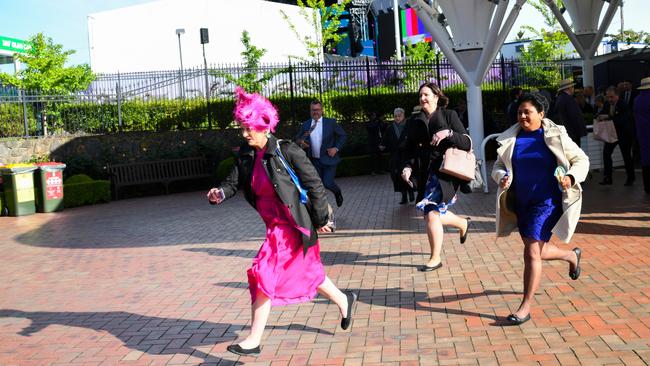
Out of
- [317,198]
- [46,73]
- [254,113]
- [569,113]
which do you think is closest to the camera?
[254,113]

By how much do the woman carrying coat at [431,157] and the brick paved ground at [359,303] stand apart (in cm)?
53

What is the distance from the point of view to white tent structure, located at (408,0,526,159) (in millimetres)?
15406

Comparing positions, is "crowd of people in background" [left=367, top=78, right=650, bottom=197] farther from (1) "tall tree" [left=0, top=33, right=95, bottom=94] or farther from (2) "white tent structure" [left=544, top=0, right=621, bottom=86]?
(1) "tall tree" [left=0, top=33, right=95, bottom=94]

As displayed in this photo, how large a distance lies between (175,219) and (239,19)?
29499 mm

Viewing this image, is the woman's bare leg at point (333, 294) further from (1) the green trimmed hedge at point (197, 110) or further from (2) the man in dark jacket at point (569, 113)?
(1) the green trimmed hedge at point (197, 110)

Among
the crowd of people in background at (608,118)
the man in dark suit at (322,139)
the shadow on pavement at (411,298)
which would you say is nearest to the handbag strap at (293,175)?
the shadow on pavement at (411,298)

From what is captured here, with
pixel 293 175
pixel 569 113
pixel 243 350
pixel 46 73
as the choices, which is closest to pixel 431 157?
pixel 293 175

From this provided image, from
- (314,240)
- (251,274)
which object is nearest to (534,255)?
(314,240)

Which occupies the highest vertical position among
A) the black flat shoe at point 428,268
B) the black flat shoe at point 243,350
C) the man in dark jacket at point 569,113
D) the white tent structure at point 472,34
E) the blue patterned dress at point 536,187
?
the white tent structure at point 472,34

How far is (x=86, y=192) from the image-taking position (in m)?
18.1

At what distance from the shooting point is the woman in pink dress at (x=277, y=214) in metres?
5.17

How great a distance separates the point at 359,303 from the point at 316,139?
5.86m

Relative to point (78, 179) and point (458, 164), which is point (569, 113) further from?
point (78, 179)

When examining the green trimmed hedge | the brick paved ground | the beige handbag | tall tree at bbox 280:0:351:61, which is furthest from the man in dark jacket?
tall tree at bbox 280:0:351:61
